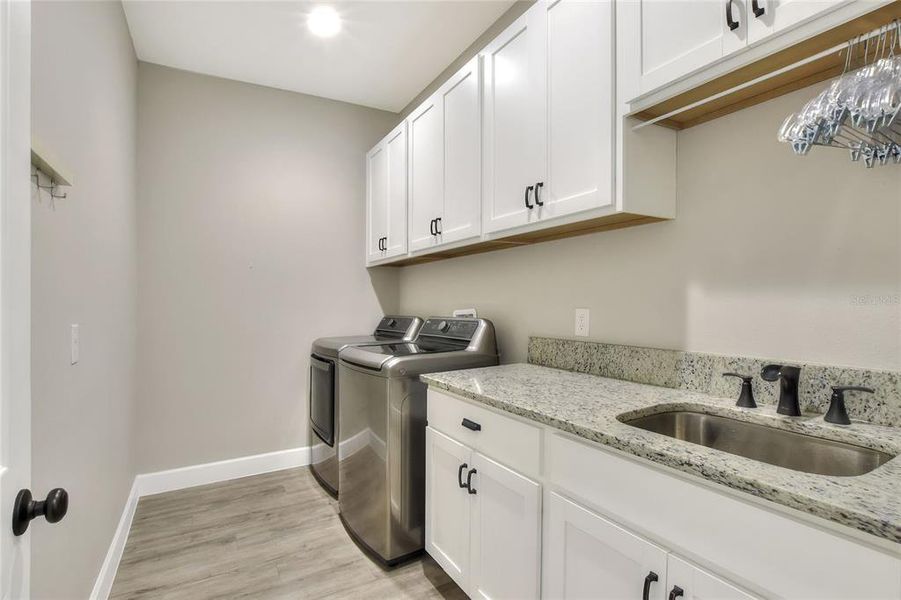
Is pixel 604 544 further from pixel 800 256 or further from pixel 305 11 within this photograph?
Answer: pixel 305 11

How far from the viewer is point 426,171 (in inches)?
101

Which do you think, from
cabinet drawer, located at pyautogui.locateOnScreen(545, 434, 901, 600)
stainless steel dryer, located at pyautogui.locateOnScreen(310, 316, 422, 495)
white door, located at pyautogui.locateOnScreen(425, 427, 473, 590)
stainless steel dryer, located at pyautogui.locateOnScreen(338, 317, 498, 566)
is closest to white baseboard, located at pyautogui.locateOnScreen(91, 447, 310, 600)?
stainless steel dryer, located at pyautogui.locateOnScreen(310, 316, 422, 495)

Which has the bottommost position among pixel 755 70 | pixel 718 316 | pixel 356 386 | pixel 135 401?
pixel 135 401

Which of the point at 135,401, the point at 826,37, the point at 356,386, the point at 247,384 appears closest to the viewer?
the point at 826,37

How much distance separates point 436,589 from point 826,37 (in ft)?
7.16

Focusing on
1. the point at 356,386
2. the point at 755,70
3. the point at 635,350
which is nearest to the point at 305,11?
the point at 356,386

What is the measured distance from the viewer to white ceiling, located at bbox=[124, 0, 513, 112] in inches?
91.0

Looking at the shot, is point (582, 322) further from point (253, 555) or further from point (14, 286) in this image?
point (253, 555)

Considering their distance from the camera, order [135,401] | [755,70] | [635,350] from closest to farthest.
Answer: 1. [755,70]
2. [635,350]
3. [135,401]

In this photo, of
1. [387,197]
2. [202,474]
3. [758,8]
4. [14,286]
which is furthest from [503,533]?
[202,474]

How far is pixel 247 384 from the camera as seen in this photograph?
3.11 m

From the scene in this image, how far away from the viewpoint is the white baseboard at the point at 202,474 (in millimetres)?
2432

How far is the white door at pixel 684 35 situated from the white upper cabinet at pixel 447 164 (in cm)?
88

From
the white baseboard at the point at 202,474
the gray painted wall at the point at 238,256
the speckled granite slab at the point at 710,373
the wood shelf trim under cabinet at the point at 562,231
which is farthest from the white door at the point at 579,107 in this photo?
the white baseboard at the point at 202,474
